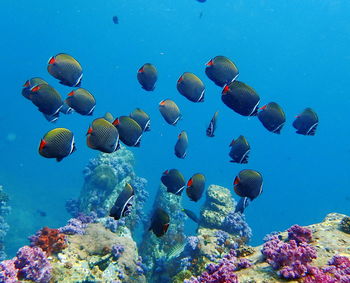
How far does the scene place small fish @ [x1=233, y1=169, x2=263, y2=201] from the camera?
14.0 ft

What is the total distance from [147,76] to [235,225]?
228 inches

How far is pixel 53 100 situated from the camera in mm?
4820

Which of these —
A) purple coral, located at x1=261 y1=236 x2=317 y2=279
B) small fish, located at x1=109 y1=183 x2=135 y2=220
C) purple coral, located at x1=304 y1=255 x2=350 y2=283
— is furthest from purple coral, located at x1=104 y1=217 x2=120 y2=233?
purple coral, located at x1=304 y1=255 x2=350 y2=283

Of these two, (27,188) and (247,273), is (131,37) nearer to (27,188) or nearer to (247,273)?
(27,188)

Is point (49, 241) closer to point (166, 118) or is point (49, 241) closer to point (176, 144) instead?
point (176, 144)

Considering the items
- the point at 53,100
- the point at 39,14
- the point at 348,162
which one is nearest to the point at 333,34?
the point at 348,162

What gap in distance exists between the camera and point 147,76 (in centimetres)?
630

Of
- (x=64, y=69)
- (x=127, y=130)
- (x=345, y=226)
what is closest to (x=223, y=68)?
(x=127, y=130)

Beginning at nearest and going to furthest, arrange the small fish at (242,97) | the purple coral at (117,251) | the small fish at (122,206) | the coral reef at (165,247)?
1. the small fish at (122,206)
2. the small fish at (242,97)
3. the purple coral at (117,251)
4. the coral reef at (165,247)

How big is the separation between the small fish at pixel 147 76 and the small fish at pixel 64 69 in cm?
154

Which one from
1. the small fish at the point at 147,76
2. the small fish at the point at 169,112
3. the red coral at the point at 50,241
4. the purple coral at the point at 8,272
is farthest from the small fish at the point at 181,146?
the purple coral at the point at 8,272

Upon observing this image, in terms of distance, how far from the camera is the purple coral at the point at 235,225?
9.39 metres

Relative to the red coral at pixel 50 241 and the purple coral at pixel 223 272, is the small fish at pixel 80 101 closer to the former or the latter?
the red coral at pixel 50 241

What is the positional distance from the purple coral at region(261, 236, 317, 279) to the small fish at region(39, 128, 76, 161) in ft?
10.1
